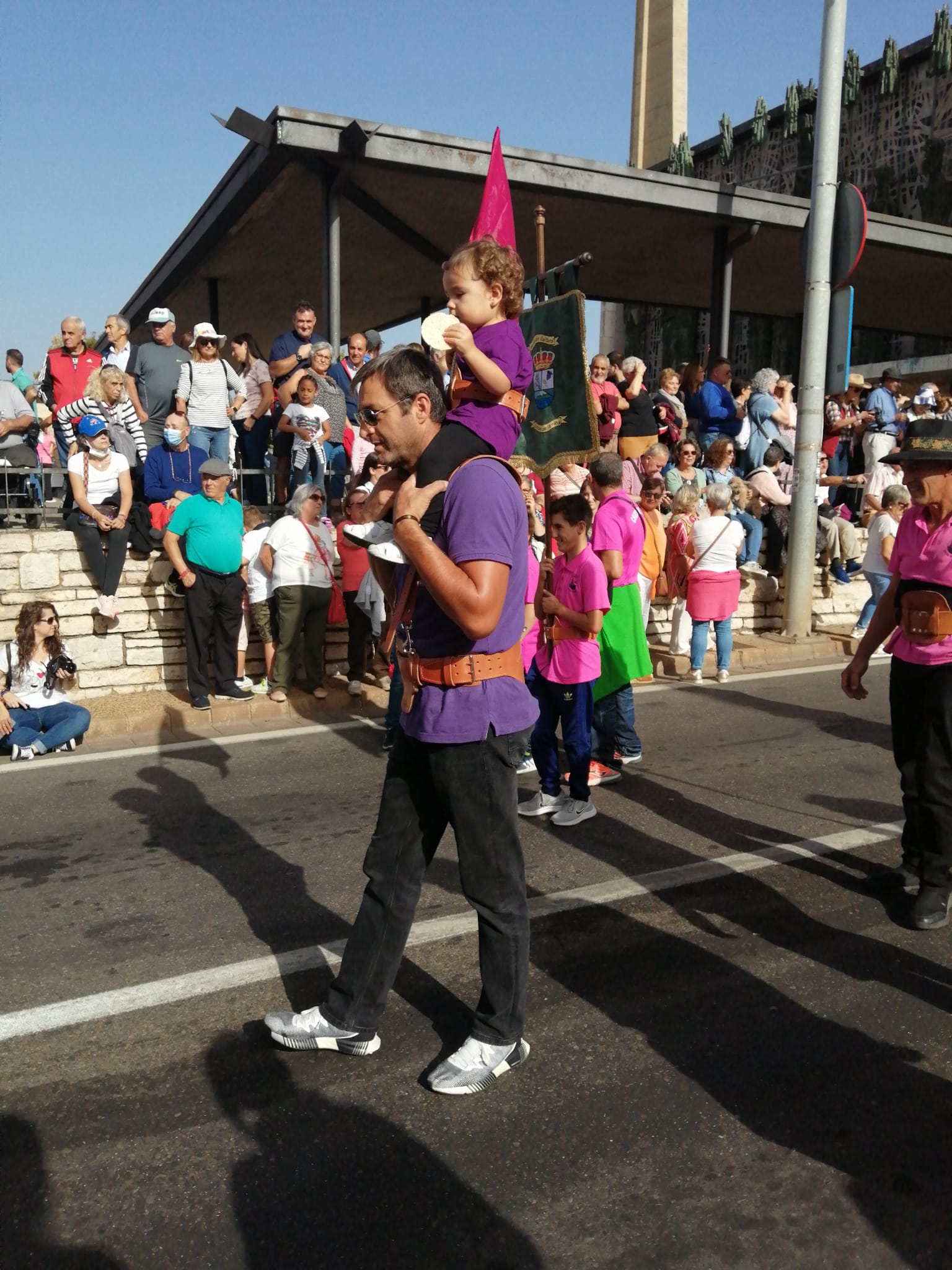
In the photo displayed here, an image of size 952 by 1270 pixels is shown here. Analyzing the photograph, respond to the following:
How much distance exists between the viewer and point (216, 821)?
18.8 feet

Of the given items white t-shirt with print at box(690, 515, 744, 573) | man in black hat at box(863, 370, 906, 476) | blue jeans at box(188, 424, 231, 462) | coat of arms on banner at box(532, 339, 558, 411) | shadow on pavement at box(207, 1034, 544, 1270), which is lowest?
shadow on pavement at box(207, 1034, 544, 1270)

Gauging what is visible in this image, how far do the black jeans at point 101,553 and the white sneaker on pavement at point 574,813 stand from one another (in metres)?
4.99

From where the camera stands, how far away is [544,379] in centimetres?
665

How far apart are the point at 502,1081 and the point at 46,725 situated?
538cm

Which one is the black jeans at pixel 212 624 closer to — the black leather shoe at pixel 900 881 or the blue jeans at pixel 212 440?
the blue jeans at pixel 212 440

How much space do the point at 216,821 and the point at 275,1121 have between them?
2.94 metres

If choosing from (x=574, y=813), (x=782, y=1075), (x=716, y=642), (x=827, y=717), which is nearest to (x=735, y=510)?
(x=716, y=642)

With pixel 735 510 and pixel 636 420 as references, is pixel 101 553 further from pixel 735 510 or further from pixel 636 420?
pixel 735 510

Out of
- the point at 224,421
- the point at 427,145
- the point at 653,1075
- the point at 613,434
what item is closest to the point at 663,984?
the point at 653,1075

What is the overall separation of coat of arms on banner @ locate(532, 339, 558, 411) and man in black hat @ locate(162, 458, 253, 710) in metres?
3.08

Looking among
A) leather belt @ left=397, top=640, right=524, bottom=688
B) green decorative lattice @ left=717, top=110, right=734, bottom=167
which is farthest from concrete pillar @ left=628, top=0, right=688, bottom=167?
leather belt @ left=397, top=640, right=524, bottom=688

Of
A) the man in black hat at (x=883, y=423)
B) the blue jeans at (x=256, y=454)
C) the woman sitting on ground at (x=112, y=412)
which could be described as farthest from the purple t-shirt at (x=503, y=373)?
the man in black hat at (x=883, y=423)

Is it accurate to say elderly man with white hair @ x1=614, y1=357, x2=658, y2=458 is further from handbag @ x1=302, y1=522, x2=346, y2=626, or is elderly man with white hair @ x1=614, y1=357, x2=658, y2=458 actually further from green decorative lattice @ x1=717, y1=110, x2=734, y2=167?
green decorative lattice @ x1=717, y1=110, x2=734, y2=167

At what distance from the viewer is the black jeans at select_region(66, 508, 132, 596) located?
894 cm
